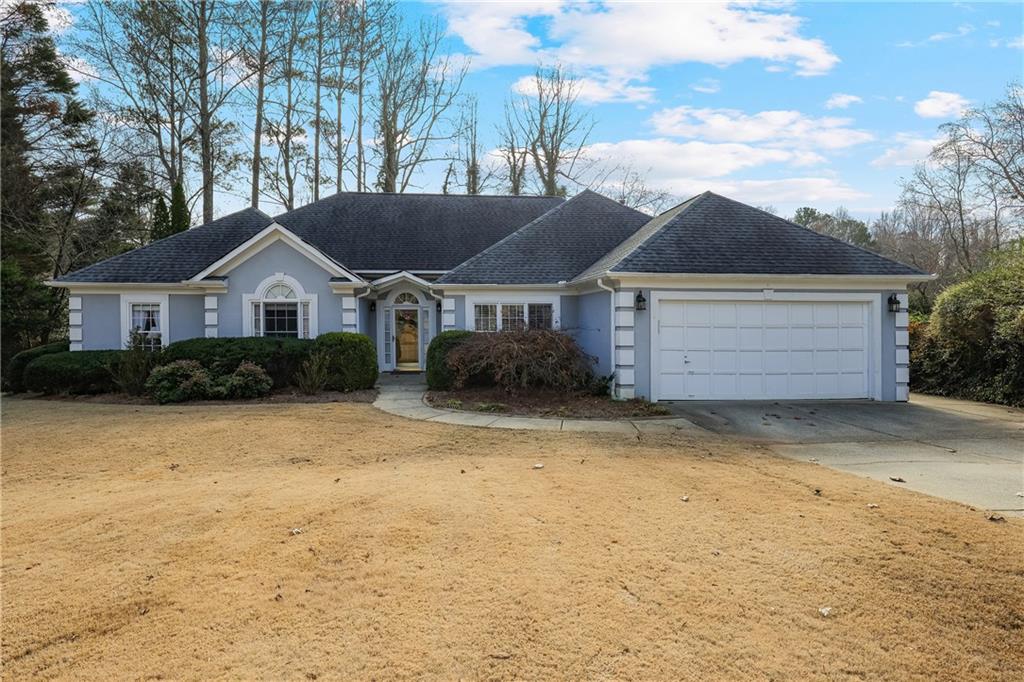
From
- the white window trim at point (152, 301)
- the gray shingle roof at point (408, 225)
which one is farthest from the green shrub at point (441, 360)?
the white window trim at point (152, 301)

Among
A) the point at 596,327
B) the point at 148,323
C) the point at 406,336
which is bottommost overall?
the point at 406,336

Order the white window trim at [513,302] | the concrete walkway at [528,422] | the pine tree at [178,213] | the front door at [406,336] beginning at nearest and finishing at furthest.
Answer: the concrete walkway at [528,422]
the white window trim at [513,302]
the front door at [406,336]
the pine tree at [178,213]

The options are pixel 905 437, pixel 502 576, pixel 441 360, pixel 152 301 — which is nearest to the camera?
pixel 502 576

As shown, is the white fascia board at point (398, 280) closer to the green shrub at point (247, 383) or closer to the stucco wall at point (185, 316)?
the stucco wall at point (185, 316)

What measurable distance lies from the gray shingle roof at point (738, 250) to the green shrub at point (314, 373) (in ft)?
22.0

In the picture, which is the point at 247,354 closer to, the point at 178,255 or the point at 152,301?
the point at 152,301

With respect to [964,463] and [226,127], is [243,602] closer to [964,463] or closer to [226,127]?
[964,463]

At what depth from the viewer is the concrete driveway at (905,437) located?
6.65m

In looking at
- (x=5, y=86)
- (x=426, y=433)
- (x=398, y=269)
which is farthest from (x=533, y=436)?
(x=5, y=86)

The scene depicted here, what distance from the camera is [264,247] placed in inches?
666

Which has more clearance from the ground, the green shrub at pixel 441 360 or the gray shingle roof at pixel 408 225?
the gray shingle roof at pixel 408 225

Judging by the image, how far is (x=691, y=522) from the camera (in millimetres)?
5133

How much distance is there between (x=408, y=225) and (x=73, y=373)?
11.2 metres

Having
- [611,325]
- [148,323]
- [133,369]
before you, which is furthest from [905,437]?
[148,323]
